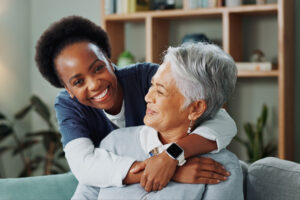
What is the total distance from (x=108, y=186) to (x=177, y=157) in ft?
0.96

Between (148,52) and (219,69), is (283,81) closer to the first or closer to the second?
(148,52)

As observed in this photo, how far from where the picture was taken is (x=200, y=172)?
5.16 ft

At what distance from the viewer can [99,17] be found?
14.6ft

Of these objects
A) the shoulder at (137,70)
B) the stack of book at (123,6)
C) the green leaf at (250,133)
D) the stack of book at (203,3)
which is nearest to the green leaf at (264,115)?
the green leaf at (250,133)

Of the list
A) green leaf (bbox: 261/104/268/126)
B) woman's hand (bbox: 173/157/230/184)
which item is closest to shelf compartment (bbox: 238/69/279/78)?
green leaf (bbox: 261/104/268/126)

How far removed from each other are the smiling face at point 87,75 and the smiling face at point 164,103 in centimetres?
22

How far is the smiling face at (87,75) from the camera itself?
1745mm

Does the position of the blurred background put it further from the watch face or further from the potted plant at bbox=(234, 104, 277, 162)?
the watch face

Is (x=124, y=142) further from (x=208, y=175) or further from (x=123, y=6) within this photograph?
(x=123, y=6)

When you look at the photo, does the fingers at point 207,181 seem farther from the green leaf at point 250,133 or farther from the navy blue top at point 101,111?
the green leaf at point 250,133

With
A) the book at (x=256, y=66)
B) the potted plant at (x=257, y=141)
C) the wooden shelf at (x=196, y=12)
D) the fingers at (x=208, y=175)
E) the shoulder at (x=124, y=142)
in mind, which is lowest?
the potted plant at (x=257, y=141)

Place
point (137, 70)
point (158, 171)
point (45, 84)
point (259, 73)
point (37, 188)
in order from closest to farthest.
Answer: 1. point (158, 171)
2. point (37, 188)
3. point (137, 70)
4. point (259, 73)
5. point (45, 84)

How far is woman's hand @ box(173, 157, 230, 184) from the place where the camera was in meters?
1.57

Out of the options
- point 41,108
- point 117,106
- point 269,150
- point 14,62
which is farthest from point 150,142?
point 14,62
